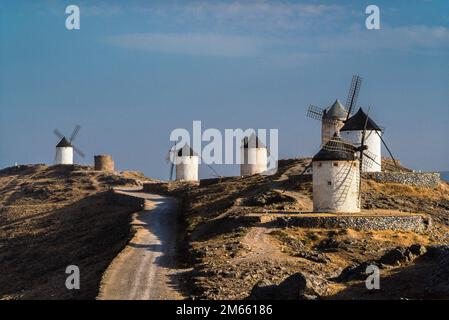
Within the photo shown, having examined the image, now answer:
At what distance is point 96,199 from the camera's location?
63.8 meters

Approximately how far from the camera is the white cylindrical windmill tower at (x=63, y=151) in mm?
84875

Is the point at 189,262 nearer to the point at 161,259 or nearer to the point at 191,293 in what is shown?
the point at 161,259

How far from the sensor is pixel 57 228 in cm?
5462

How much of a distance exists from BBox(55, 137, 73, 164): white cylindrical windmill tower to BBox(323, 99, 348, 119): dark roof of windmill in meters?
37.5

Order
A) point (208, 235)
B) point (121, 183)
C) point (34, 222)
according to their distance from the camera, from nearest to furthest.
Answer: point (208, 235) → point (34, 222) → point (121, 183)

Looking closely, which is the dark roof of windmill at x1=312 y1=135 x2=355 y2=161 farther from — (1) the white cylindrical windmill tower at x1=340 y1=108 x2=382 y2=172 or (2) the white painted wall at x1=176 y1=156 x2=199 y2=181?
(2) the white painted wall at x1=176 y1=156 x2=199 y2=181

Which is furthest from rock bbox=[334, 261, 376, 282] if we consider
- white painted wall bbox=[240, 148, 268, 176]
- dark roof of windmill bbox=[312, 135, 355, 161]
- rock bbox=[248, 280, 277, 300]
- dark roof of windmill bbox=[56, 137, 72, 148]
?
dark roof of windmill bbox=[56, 137, 72, 148]

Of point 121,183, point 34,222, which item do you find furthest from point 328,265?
point 121,183

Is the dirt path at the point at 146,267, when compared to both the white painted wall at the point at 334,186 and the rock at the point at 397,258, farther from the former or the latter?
the white painted wall at the point at 334,186

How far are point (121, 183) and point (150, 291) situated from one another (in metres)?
46.8

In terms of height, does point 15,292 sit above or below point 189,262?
below

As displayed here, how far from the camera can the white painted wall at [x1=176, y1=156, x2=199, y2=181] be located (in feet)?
224

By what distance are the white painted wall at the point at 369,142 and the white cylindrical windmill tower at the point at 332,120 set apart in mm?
4104
